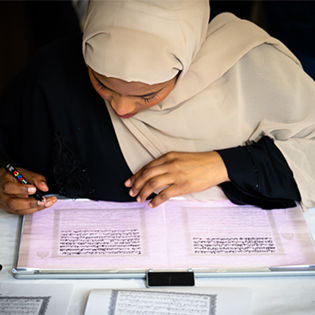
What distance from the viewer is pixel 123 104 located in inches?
45.6

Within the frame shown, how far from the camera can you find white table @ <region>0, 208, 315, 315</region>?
1.02 meters

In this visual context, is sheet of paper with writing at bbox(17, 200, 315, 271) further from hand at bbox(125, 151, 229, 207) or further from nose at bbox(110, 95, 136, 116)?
nose at bbox(110, 95, 136, 116)

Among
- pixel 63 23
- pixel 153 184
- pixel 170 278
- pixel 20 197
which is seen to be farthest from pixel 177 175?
pixel 63 23

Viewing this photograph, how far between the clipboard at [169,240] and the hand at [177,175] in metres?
0.05

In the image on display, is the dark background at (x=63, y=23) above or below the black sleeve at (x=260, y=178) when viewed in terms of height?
below

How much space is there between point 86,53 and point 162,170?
0.37 meters

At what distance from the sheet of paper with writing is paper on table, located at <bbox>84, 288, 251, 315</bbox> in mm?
65

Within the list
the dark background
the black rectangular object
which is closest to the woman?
the black rectangular object

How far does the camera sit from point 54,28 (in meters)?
2.76

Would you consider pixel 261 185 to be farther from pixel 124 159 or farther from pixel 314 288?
pixel 124 159

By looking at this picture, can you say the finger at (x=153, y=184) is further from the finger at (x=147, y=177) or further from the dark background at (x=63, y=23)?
the dark background at (x=63, y=23)

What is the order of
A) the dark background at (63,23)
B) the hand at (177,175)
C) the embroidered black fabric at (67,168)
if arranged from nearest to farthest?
the hand at (177,175)
the embroidered black fabric at (67,168)
the dark background at (63,23)

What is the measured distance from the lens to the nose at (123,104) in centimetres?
116

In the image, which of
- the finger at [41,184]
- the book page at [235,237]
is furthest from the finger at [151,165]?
the finger at [41,184]
